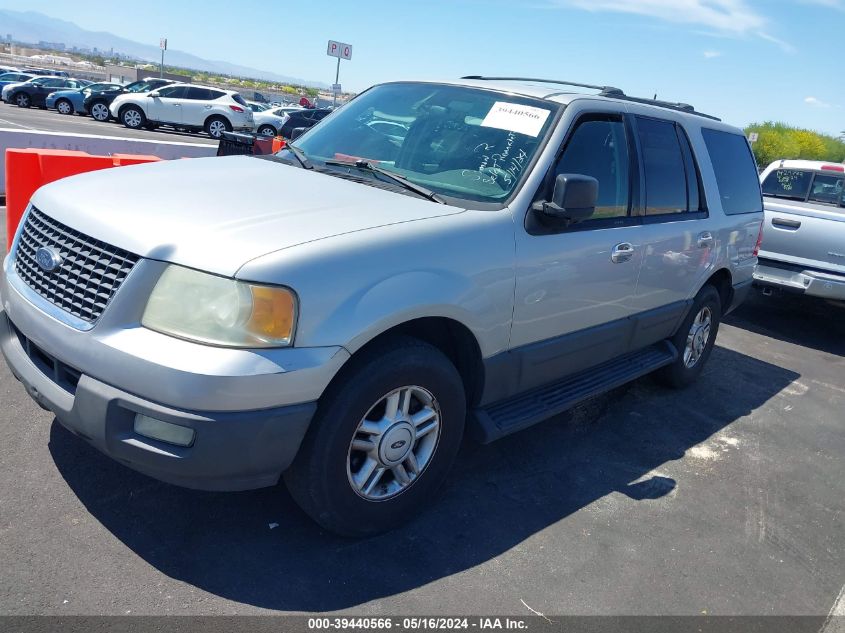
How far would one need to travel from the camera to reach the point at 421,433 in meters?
3.16

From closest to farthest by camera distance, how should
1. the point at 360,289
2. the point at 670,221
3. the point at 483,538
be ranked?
the point at 360,289
the point at 483,538
the point at 670,221

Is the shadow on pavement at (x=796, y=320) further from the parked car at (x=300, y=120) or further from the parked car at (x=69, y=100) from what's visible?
the parked car at (x=69, y=100)

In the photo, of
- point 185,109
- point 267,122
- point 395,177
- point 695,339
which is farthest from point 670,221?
point 267,122

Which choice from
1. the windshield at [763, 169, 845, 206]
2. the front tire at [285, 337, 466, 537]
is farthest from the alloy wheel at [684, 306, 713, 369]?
the windshield at [763, 169, 845, 206]

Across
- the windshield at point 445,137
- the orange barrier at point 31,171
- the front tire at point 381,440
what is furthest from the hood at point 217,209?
the orange barrier at point 31,171

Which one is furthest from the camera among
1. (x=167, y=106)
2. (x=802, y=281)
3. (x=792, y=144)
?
(x=792, y=144)

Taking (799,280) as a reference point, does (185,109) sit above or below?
above

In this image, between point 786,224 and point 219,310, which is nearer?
point 219,310

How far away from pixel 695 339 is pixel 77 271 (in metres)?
4.48

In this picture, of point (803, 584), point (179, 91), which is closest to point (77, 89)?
point (179, 91)

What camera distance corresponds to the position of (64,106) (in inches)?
1137

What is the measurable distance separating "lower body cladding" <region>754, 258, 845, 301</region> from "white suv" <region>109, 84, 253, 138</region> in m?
22.9

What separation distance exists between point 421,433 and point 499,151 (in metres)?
1.51

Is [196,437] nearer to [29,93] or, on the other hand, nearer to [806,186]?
[806,186]
